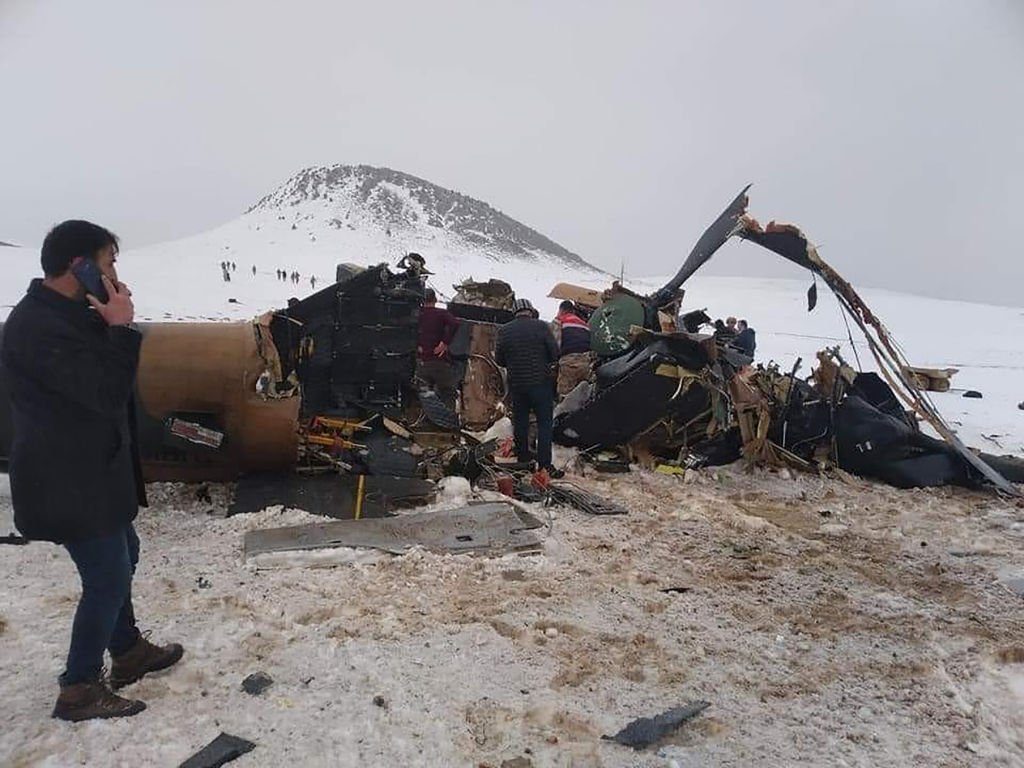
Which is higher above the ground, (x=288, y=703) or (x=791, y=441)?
(x=791, y=441)

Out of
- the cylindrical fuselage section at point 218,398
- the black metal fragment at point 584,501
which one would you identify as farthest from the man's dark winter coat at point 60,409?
the black metal fragment at point 584,501

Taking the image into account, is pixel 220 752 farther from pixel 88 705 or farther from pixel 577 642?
pixel 577 642

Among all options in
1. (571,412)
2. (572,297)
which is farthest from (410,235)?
(571,412)

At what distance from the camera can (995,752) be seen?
2.49 meters

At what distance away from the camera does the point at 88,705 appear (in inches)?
95.3

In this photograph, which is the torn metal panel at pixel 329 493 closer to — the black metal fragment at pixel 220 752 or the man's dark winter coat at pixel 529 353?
the man's dark winter coat at pixel 529 353

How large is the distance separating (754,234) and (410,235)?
64402mm

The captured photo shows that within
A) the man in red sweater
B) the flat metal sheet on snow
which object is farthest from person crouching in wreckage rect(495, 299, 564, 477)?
the man in red sweater

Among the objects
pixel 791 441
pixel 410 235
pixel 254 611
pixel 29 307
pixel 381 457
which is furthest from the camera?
pixel 410 235

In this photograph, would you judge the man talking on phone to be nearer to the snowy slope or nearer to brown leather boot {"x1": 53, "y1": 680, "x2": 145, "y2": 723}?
brown leather boot {"x1": 53, "y1": 680, "x2": 145, "y2": 723}

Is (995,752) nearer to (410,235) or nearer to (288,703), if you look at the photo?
(288,703)

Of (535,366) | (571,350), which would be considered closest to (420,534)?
(535,366)

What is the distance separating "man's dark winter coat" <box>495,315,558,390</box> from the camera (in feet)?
21.0

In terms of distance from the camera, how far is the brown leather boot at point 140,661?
2.67 m
